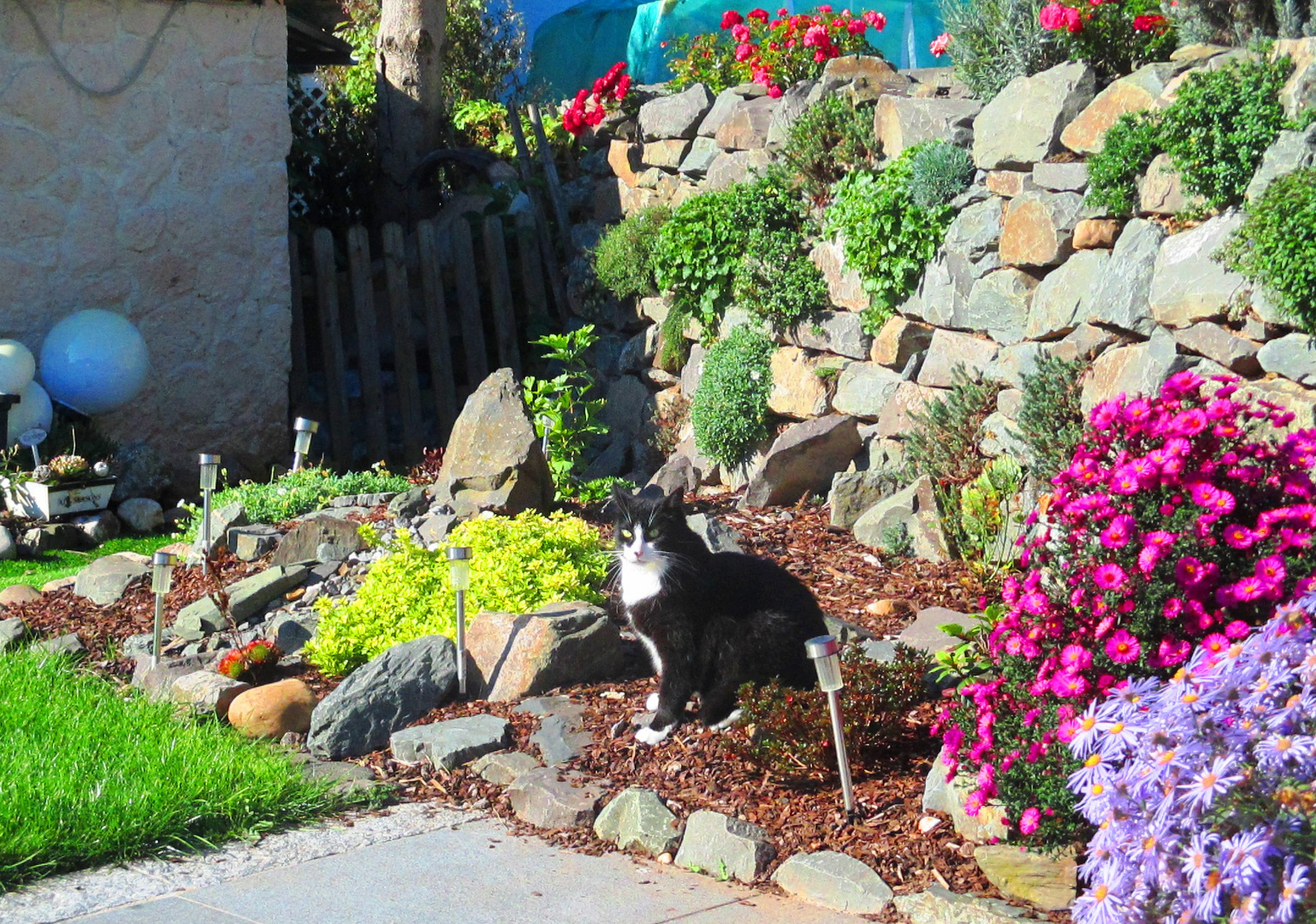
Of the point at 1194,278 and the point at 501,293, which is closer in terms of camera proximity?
the point at 1194,278

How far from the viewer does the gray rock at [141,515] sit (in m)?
8.10

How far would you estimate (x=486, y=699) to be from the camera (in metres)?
4.84

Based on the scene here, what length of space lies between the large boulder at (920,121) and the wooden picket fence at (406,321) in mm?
3560

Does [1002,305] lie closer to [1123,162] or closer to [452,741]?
[1123,162]

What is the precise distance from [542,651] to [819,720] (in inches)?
54.3

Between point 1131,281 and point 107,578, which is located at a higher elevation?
point 1131,281

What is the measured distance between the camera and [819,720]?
378 centimetres

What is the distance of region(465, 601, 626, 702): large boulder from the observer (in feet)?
15.8

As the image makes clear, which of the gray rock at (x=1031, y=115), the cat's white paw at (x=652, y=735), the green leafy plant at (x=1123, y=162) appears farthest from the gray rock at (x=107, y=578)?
the green leafy plant at (x=1123, y=162)

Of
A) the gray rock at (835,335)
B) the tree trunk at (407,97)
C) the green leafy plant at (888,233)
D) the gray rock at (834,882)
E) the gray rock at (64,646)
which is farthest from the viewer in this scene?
the tree trunk at (407,97)

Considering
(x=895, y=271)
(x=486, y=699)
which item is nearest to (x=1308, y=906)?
(x=486, y=699)

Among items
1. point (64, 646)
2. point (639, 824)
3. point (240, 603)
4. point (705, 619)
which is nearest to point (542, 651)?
point (705, 619)

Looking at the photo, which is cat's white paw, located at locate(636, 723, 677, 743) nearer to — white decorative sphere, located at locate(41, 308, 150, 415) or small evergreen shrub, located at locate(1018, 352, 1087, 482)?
small evergreen shrub, located at locate(1018, 352, 1087, 482)

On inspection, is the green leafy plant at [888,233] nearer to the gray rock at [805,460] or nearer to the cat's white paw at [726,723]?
the gray rock at [805,460]
